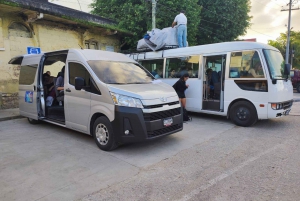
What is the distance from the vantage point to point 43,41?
10.6 m

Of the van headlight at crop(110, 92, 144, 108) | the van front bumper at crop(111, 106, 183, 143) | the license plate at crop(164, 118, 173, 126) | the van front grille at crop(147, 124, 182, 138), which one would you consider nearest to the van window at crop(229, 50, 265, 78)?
the van front grille at crop(147, 124, 182, 138)

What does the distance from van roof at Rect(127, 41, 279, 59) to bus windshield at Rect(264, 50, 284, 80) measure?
20cm

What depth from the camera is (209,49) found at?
7.53m

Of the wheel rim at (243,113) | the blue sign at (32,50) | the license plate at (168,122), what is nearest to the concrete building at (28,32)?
the blue sign at (32,50)

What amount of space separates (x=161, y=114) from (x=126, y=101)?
80 centimetres

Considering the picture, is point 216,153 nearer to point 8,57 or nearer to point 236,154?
point 236,154

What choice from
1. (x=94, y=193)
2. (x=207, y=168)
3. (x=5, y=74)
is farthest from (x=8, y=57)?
(x=207, y=168)

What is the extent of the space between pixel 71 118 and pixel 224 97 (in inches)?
180

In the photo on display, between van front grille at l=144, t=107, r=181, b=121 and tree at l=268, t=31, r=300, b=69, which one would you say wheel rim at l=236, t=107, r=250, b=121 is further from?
tree at l=268, t=31, r=300, b=69

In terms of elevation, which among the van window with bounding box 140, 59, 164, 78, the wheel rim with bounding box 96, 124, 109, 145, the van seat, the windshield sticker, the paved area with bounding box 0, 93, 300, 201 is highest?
the van window with bounding box 140, 59, 164, 78

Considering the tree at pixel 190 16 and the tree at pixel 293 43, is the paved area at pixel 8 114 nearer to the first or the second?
the tree at pixel 190 16

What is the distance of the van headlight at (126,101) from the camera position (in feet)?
14.8

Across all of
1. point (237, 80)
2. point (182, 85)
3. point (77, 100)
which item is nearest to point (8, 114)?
point (77, 100)

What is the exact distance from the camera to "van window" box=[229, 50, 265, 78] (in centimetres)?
646
